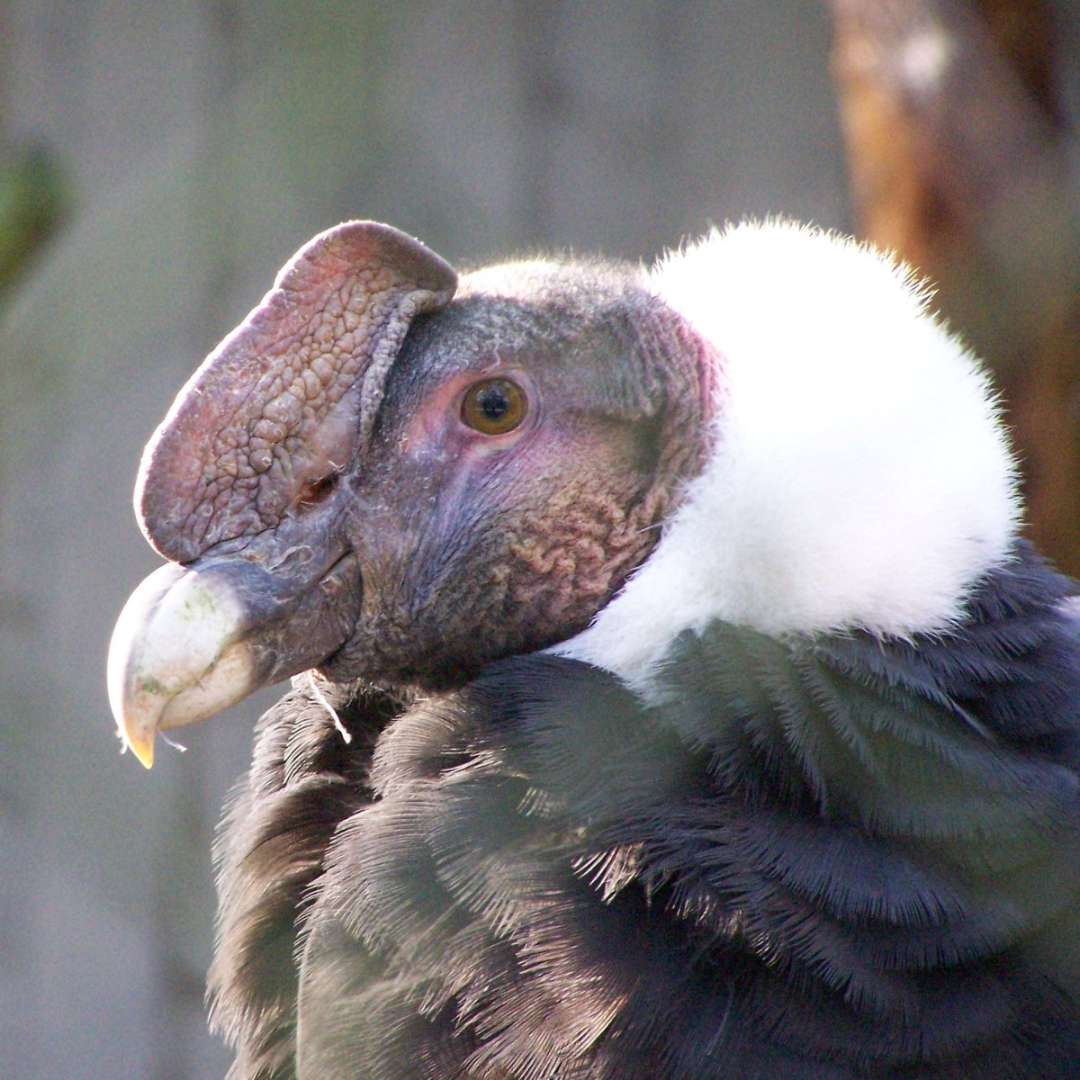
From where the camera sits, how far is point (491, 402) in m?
2.05

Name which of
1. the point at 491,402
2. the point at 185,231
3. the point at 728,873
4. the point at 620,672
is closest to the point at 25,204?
the point at 185,231

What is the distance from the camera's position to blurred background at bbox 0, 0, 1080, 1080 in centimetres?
395

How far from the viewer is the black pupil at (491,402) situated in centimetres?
205

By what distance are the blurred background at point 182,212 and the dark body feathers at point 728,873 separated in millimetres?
2395

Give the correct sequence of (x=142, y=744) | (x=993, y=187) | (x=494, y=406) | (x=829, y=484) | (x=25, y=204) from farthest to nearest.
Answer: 1. (x=25, y=204)
2. (x=993, y=187)
3. (x=494, y=406)
4. (x=829, y=484)
5. (x=142, y=744)

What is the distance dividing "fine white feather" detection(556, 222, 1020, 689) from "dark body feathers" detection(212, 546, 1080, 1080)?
52 mm

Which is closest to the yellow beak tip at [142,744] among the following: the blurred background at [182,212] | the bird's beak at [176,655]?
the bird's beak at [176,655]

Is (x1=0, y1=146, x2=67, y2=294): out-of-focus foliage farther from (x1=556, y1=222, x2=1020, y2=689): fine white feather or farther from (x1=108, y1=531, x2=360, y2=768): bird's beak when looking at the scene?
(x1=556, y1=222, x2=1020, y2=689): fine white feather

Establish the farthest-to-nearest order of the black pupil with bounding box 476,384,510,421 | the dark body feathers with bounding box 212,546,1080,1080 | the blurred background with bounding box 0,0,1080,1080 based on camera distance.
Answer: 1. the blurred background with bounding box 0,0,1080,1080
2. the black pupil with bounding box 476,384,510,421
3. the dark body feathers with bounding box 212,546,1080,1080

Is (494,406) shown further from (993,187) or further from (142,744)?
(993,187)

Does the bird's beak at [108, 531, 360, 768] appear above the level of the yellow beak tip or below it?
above

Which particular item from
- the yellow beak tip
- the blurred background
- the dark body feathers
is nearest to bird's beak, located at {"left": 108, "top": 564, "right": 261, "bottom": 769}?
the yellow beak tip

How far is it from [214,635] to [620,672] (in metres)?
0.54

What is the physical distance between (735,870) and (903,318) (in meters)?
0.87
